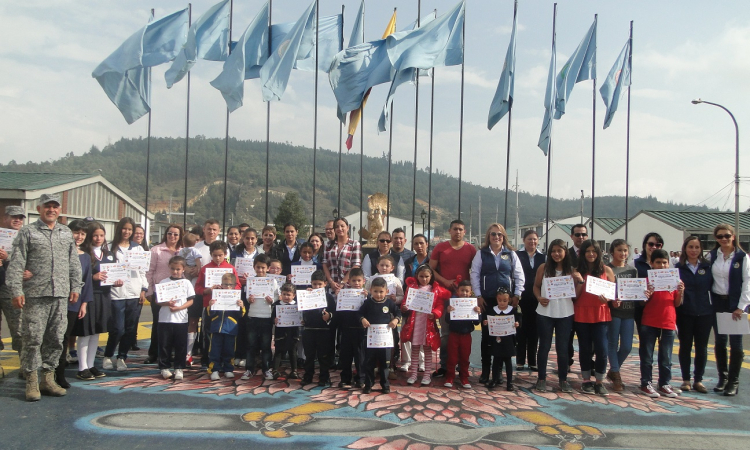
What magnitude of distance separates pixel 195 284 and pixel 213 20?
252 inches

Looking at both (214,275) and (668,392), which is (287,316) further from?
(668,392)

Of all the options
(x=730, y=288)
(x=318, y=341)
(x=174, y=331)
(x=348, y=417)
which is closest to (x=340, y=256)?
(x=318, y=341)

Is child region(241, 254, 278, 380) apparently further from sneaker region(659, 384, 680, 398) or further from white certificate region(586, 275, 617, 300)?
sneaker region(659, 384, 680, 398)

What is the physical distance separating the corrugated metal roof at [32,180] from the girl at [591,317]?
20456 mm

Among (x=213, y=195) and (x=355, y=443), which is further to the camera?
(x=213, y=195)

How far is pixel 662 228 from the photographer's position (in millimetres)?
36000

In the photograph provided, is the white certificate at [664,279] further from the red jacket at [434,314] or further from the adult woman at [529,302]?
the red jacket at [434,314]

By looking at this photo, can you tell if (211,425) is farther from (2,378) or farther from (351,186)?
(351,186)

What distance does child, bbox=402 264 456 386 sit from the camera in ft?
19.4

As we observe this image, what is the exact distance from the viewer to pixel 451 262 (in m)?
6.36

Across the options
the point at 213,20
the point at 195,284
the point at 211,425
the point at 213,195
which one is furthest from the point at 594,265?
the point at 213,195

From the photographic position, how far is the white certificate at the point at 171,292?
5.88 meters

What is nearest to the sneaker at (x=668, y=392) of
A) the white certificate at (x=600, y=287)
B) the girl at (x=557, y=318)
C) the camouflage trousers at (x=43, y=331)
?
the girl at (x=557, y=318)

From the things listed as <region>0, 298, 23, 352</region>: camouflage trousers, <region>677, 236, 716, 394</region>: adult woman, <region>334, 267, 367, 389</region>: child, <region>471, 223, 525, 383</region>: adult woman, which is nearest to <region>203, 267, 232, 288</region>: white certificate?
<region>334, 267, 367, 389</region>: child
